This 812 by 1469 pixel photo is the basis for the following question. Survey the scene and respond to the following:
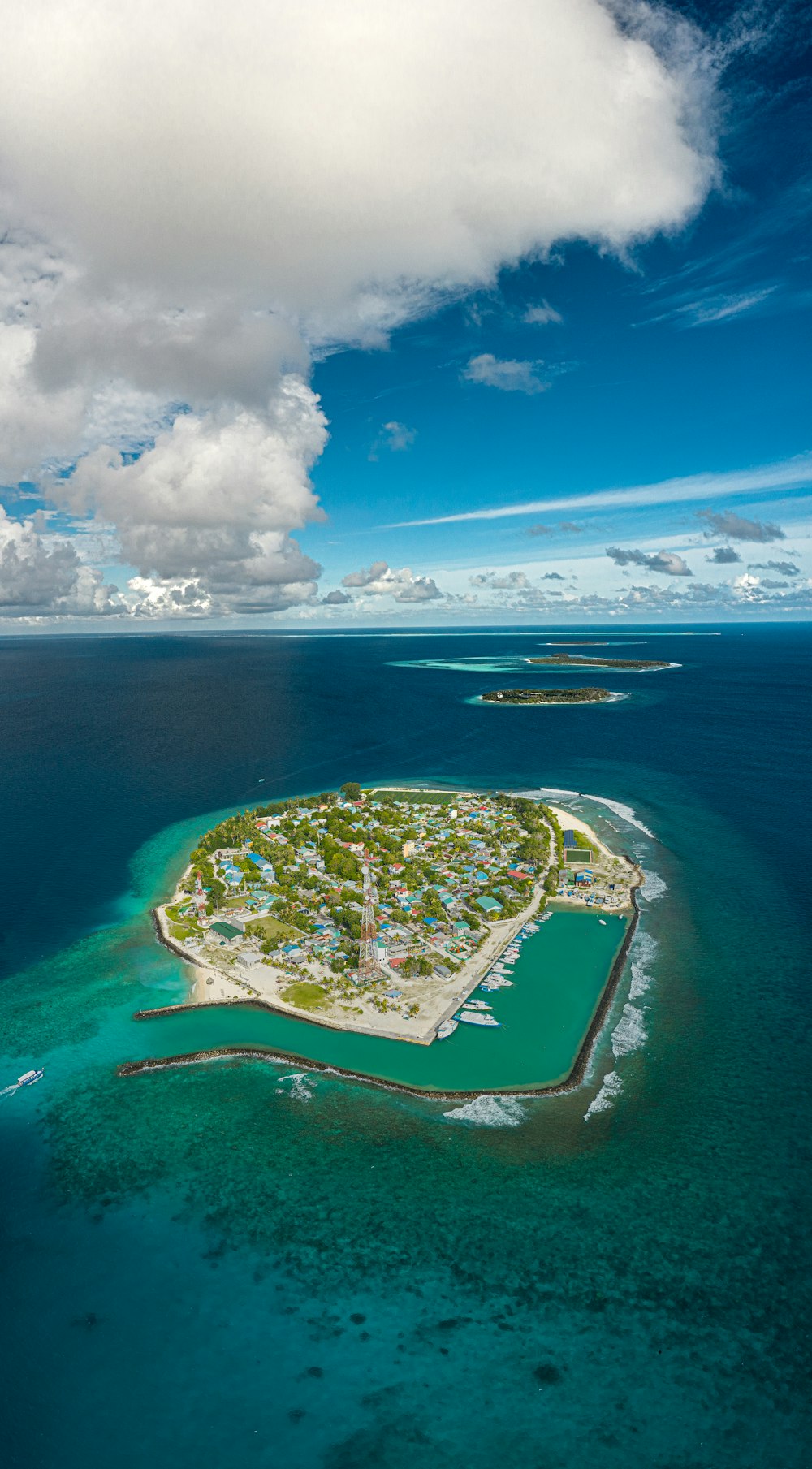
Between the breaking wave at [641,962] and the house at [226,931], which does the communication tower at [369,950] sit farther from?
the breaking wave at [641,962]

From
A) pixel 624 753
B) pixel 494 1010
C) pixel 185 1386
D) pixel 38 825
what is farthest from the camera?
pixel 624 753

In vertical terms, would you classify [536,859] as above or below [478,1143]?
above

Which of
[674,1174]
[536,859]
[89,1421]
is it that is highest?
[536,859]

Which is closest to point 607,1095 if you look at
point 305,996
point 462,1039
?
point 462,1039

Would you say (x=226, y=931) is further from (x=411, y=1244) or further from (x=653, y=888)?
(x=653, y=888)

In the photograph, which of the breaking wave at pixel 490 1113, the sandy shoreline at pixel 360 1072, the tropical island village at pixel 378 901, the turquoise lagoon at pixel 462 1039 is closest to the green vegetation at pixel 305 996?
the tropical island village at pixel 378 901

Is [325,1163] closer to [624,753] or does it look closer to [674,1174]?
[674,1174]

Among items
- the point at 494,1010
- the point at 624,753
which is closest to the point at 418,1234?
the point at 494,1010
